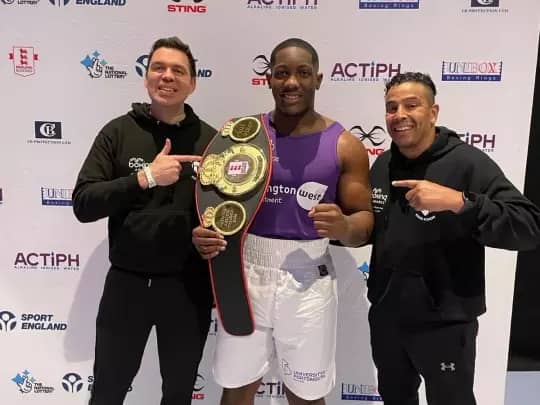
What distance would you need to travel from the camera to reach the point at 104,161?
5.24ft

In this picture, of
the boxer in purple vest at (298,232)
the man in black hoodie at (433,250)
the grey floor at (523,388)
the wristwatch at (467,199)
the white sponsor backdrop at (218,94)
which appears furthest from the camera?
the grey floor at (523,388)

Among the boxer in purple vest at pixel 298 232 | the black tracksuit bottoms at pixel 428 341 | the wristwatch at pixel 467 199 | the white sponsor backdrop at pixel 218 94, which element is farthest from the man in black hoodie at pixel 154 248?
the wristwatch at pixel 467 199

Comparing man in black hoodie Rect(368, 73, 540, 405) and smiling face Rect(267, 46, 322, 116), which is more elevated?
smiling face Rect(267, 46, 322, 116)

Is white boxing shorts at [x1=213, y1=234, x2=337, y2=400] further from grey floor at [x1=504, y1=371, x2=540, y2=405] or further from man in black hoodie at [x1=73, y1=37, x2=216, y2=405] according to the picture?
grey floor at [x1=504, y1=371, x2=540, y2=405]

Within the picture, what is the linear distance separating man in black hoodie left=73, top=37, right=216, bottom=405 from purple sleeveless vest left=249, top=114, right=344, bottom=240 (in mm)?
247

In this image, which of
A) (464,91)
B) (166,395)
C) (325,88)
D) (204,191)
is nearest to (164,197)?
(204,191)

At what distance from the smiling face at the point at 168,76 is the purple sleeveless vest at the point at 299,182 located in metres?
0.34

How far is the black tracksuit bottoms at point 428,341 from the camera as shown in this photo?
1470 millimetres

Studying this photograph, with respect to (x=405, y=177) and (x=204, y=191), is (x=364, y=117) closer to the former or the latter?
(x=405, y=177)

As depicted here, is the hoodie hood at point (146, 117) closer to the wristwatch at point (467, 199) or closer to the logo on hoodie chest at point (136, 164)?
the logo on hoodie chest at point (136, 164)

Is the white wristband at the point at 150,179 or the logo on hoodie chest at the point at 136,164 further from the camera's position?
the logo on hoodie chest at the point at 136,164

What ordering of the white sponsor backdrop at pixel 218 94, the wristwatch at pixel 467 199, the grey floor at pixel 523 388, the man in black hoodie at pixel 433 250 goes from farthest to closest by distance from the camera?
the grey floor at pixel 523 388 < the white sponsor backdrop at pixel 218 94 < the man in black hoodie at pixel 433 250 < the wristwatch at pixel 467 199

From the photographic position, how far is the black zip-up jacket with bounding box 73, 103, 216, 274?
1.59 metres

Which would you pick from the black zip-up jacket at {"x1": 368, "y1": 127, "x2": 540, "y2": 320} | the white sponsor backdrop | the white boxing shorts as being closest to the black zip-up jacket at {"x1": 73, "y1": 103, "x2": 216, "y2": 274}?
the white boxing shorts
